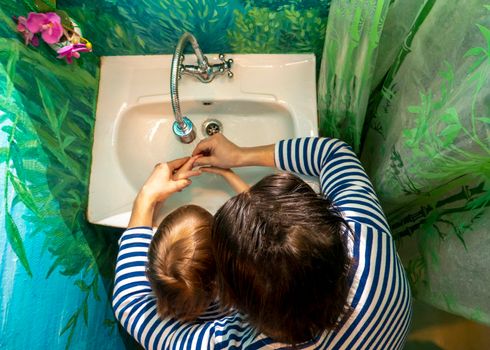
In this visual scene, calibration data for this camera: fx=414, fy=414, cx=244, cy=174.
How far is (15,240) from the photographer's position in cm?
69

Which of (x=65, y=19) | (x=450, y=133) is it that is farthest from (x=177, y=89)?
(x=450, y=133)

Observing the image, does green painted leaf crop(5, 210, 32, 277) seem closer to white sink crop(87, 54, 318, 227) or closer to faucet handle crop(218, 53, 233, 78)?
white sink crop(87, 54, 318, 227)

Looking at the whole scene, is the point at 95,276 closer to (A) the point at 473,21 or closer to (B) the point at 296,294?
(B) the point at 296,294

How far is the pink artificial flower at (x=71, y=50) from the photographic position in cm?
83

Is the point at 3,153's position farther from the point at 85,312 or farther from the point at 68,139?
the point at 85,312

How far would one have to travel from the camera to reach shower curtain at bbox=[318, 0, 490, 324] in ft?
1.71

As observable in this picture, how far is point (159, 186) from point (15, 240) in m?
0.30

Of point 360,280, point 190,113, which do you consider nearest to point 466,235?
point 360,280

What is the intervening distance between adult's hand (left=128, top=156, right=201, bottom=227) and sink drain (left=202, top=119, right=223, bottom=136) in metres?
0.12

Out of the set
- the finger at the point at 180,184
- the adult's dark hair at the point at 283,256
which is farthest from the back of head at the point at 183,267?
the finger at the point at 180,184

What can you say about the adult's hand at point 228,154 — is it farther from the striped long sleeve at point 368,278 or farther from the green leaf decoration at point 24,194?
the green leaf decoration at point 24,194

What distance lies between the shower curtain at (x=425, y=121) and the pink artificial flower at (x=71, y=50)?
50 centimetres

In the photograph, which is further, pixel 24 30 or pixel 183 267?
pixel 24 30

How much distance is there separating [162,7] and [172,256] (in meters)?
0.55
